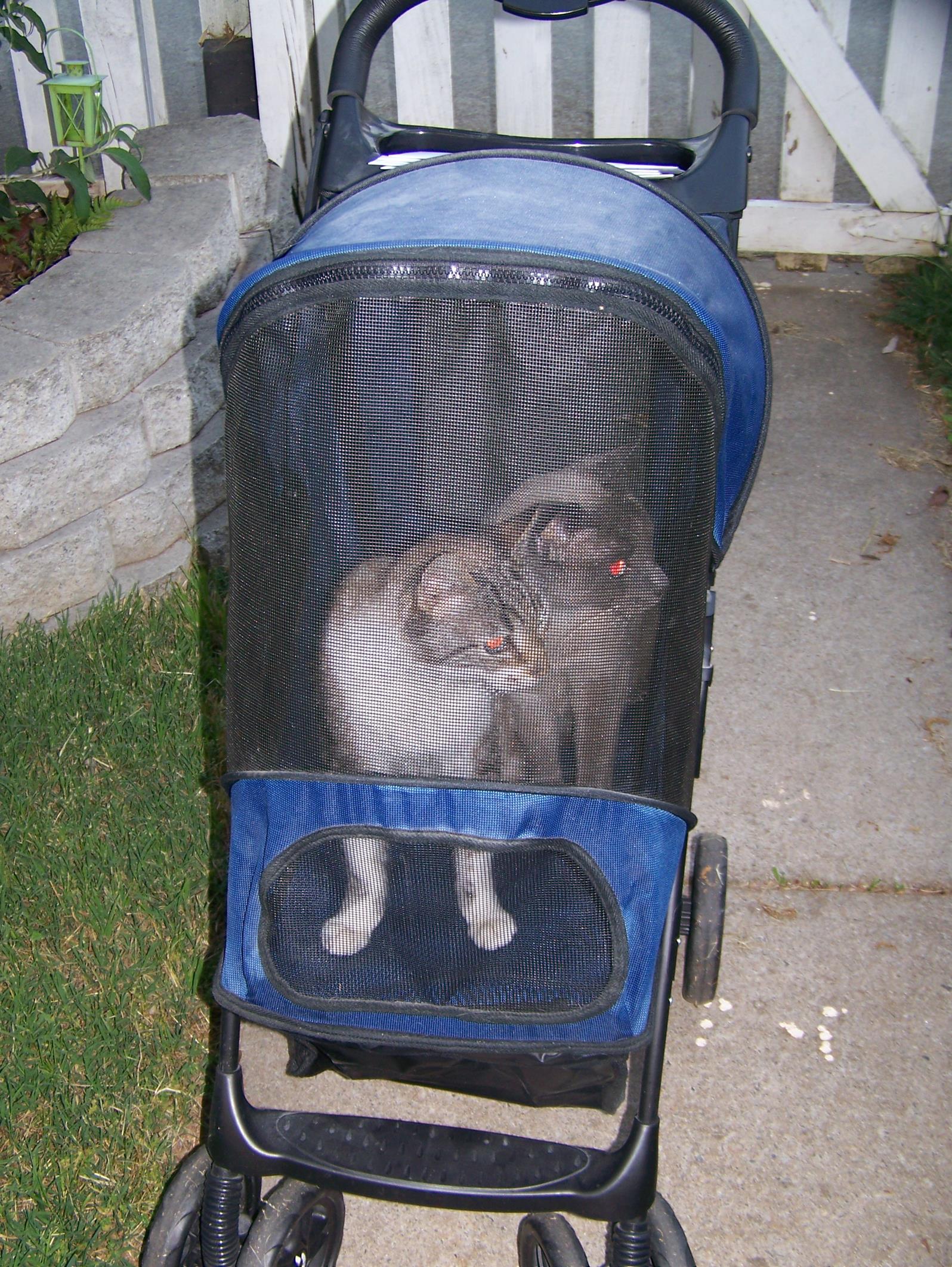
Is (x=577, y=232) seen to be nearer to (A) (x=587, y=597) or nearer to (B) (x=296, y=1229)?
(A) (x=587, y=597)

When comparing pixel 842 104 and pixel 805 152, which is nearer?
pixel 842 104

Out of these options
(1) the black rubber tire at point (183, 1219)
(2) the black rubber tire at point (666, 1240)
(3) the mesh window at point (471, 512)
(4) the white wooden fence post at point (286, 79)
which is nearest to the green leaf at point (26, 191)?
(4) the white wooden fence post at point (286, 79)

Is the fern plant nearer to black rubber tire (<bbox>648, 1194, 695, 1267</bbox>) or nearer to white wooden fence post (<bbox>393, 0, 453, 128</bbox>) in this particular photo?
white wooden fence post (<bbox>393, 0, 453, 128</bbox>)

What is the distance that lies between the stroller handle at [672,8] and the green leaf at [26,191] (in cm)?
141

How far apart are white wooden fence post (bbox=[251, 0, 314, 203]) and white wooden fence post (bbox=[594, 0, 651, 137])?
3.33 ft

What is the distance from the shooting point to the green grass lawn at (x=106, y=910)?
6.31ft

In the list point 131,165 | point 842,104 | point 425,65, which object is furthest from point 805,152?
point 131,165

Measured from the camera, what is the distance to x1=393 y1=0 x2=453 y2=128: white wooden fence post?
4113 mm

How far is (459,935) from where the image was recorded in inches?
56.6

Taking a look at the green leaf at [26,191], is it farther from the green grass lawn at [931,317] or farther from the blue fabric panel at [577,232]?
the green grass lawn at [931,317]

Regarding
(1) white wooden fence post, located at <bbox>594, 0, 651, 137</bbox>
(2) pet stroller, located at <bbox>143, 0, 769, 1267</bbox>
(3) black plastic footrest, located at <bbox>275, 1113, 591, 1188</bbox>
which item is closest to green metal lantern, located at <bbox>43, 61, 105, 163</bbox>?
(1) white wooden fence post, located at <bbox>594, 0, 651, 137</bbox>

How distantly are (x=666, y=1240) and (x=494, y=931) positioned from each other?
597 millimetres

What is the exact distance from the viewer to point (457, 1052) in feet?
4.83

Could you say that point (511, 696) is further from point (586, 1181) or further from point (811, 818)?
point (811, 818)
